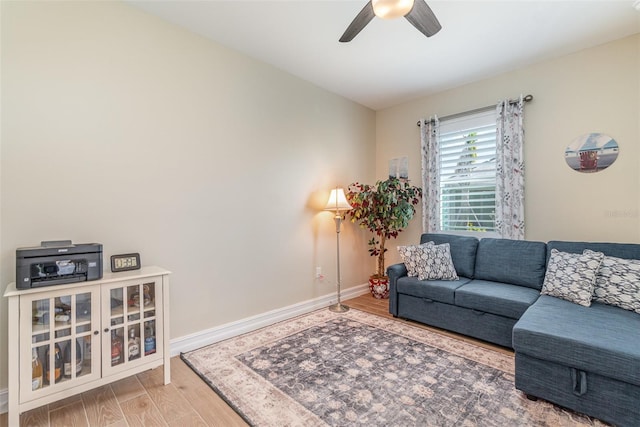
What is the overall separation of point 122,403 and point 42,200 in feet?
4.65

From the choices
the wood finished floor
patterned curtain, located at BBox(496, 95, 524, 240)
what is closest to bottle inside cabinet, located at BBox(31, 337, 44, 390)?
the wood finished floor

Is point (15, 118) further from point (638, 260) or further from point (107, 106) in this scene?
point (638, 260)

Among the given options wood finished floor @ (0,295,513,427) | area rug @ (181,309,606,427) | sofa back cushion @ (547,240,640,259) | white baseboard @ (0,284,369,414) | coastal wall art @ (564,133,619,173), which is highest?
coastal wall art @ (564,133,619,173)

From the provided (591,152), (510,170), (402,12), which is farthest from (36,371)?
(591,152)

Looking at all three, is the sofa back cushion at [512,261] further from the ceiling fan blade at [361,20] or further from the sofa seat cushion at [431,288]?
the ceiling fan blade at [361,20]

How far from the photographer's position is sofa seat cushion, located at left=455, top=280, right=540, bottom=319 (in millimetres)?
2518

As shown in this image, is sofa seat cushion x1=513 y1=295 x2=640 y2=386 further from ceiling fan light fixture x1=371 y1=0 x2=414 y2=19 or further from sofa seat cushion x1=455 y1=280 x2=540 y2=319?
ceiling fan light fixture x1=371 y1=0 x2=414 y2=19

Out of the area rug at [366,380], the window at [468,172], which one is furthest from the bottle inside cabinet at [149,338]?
the window at [468,172]

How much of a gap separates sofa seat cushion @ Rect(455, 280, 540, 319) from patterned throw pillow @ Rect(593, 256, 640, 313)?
452 mm

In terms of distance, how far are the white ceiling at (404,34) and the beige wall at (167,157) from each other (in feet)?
0.89

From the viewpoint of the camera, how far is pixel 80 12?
2107 mm

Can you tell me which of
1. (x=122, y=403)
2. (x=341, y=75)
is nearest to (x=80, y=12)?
(x=341, y=75)

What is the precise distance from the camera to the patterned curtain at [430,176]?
397 centimetres

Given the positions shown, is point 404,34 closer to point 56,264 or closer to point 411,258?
point 411,258
